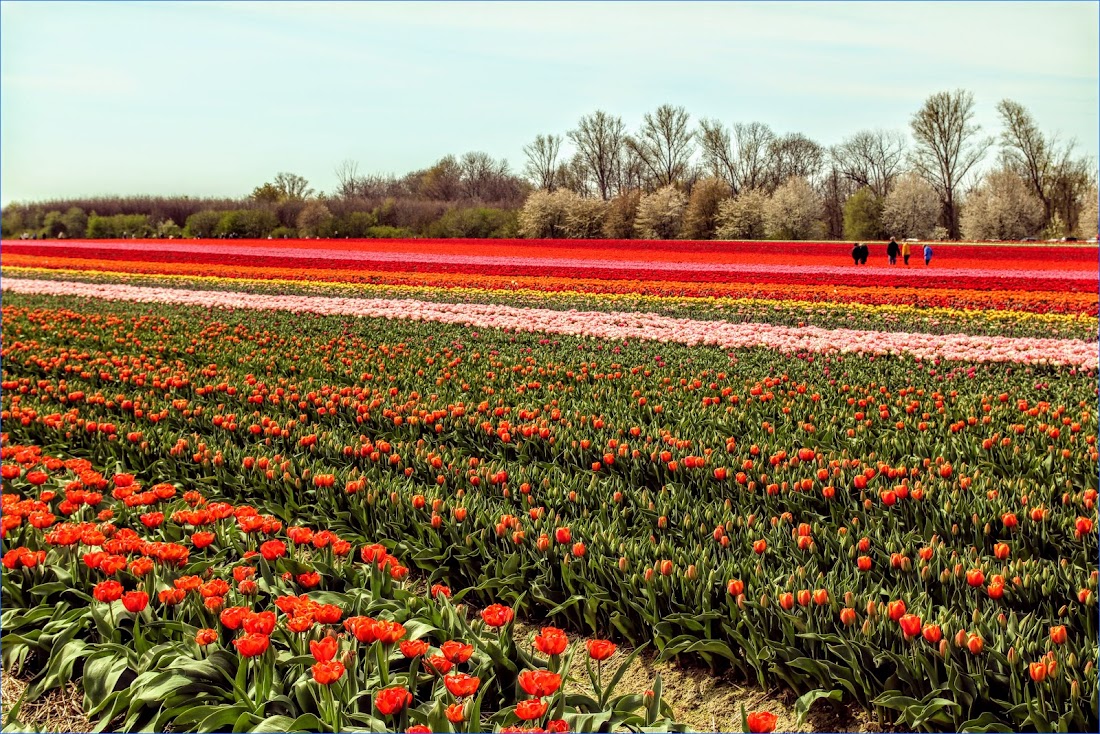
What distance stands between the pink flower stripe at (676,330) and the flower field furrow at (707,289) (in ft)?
14.4

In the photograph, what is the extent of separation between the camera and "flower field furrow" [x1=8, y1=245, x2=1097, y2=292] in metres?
18.5

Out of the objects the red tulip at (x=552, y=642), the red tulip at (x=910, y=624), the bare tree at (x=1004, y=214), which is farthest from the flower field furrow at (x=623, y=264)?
the bare tree at (x=1004, y=214)

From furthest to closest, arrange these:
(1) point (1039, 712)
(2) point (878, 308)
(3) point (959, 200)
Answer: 1. (3) point (959, 200)
2. (2) point (878, 308)
3. (1) point (1039, 712)

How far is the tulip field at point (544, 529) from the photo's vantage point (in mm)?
2867

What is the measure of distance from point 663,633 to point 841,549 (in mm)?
933

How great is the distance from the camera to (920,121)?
3528 centimetres

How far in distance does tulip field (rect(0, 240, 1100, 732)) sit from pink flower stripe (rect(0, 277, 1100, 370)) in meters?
0.10

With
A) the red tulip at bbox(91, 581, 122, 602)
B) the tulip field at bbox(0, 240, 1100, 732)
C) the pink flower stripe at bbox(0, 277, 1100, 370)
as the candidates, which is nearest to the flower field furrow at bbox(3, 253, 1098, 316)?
the pink flower stripe at bbox(0, 277, 1100, 370)

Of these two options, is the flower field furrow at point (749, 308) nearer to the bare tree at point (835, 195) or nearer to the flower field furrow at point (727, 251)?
the flower field furrow at point (727, 251)

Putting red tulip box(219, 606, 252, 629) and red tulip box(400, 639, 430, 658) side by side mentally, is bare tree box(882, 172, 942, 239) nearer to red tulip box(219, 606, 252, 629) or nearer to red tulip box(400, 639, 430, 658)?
red tulip box(400, 639, 430, 658)

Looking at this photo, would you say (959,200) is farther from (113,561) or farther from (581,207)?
(113,561)

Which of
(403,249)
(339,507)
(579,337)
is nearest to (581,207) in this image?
(403,249)

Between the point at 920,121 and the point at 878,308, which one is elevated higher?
the point at 920,121

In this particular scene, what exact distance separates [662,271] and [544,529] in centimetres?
1786
